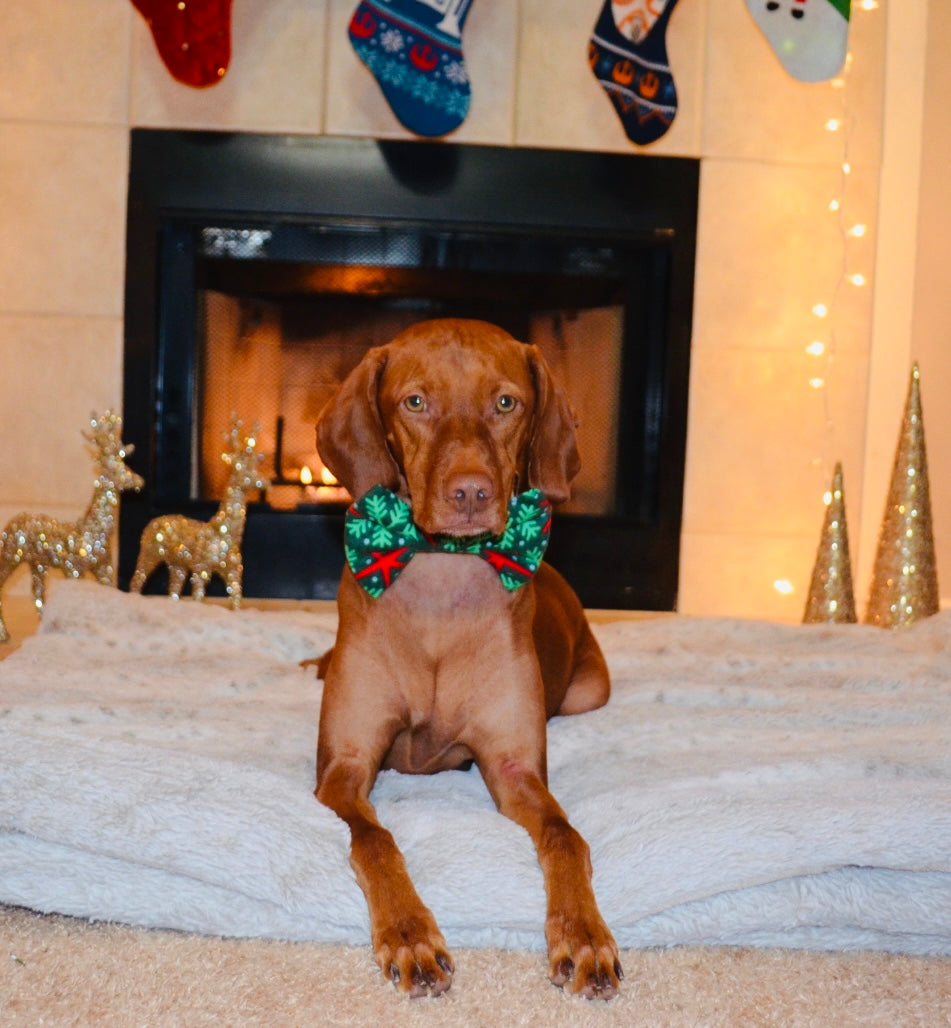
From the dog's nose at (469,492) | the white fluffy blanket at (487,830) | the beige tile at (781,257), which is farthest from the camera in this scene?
the beige tile at (781,257)

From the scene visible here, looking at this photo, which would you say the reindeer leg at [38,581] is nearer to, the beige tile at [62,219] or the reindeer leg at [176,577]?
the reindeer leg at [176,577]

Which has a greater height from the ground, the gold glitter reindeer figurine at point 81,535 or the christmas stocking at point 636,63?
the christmas stocking at point 636,63

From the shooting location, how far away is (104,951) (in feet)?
4.74

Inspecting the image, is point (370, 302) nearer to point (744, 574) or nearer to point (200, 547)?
point (200, 547)

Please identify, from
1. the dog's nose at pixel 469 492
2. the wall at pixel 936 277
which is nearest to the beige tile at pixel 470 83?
the wall at pixel 936 277

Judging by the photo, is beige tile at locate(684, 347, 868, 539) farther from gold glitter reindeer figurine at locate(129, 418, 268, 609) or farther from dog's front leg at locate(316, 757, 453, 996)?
dog's front leg at locate(316, 757, 453, 996)

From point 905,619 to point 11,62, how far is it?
11.5 feet

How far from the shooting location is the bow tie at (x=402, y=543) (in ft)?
6.07

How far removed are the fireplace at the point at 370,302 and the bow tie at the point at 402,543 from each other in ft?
7.81

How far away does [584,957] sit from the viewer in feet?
4.50

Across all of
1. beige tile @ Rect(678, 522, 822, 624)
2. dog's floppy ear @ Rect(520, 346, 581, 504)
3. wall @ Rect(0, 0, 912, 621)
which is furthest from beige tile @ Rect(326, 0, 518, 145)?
dog's floppy ear @ Rect(520, 346, 581, 504)

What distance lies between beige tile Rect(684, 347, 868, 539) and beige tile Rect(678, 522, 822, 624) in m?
0.04

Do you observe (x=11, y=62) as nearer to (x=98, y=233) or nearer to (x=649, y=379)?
(x=98, y=233)

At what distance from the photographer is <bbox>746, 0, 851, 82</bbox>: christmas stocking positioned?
409 centimetres
